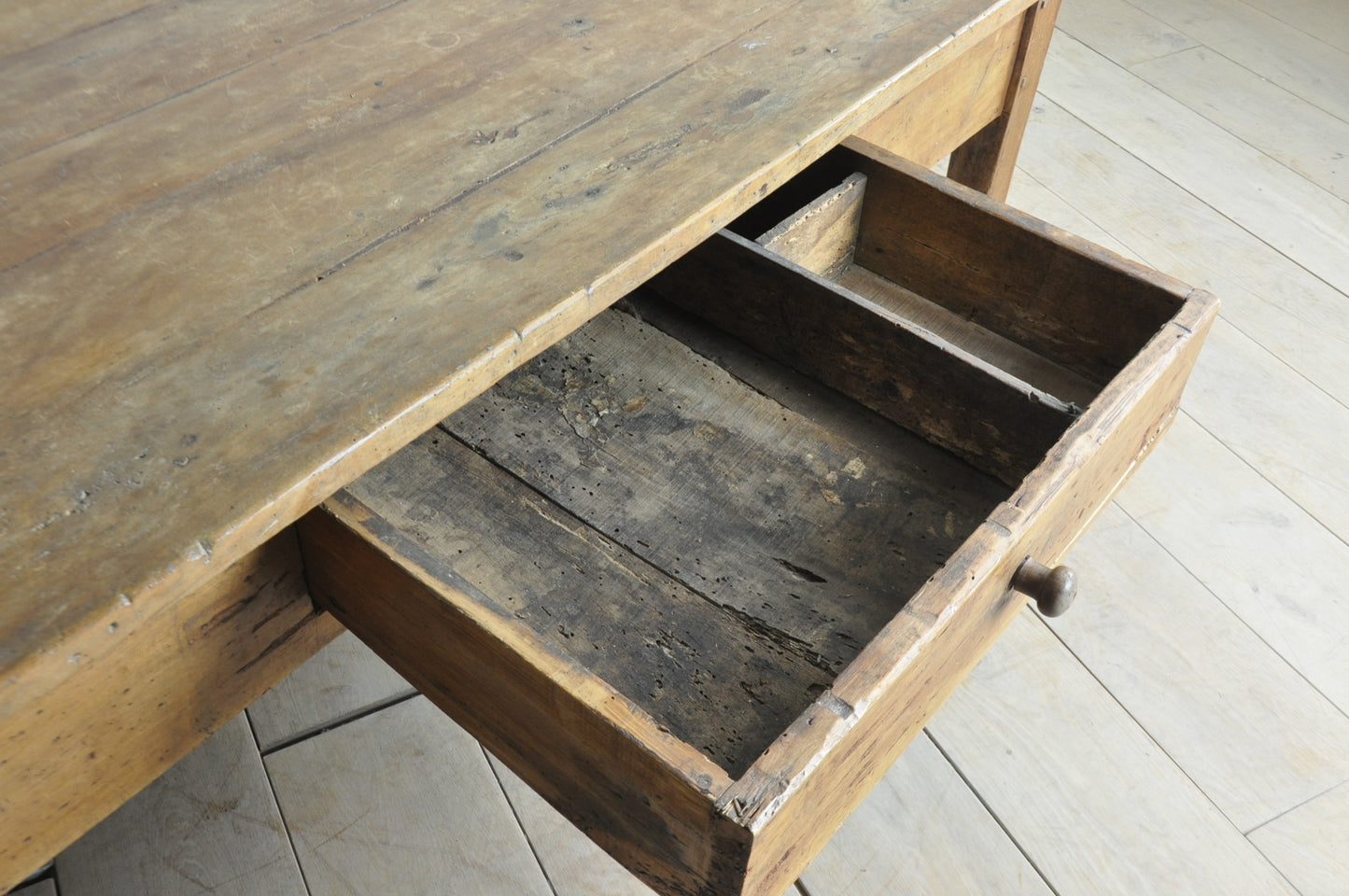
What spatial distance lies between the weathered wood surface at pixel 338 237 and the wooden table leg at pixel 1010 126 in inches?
9.5

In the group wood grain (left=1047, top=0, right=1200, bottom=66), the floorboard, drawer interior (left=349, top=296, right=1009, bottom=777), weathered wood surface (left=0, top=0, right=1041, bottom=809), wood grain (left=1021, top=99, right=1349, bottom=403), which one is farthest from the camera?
wood grain (left=1047, top=0, right=1200, bottom=66)

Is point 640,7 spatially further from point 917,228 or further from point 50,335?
point 50,335

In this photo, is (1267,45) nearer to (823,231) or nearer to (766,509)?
(823,231)

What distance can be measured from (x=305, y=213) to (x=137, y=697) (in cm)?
30

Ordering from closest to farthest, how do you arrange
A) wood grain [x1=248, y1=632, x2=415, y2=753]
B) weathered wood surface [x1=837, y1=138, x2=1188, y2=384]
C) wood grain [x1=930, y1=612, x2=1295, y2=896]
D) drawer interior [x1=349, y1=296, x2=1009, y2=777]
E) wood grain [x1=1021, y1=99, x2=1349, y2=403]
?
drawer interior [x1=349, y1=296, x2=1009, y2=777]
weathered wood surface [x1=837, y1=138, x2=1188, y2=384]
wood grain [x1=930, y1=612, x2=1295, y2=896]
wood grain [x1=248, y1=632, x2=415, y2=753]
wood grain [x1=1021, y1=99, x2=1349, y2=403]

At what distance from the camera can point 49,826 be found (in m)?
0.61

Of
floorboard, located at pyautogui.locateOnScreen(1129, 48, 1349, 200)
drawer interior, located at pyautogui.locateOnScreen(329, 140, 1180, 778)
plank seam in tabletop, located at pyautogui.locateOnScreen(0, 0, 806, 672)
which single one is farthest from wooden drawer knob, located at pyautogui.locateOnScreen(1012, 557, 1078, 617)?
floorboard, located at pyautogui.locateOnScreen(1129, 48, 1349, 200)

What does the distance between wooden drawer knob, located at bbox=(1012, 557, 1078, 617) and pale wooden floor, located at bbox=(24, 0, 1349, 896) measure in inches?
15.9

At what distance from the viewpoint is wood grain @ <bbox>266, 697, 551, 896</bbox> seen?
1007 mm

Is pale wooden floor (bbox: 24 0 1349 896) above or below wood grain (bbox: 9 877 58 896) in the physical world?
above

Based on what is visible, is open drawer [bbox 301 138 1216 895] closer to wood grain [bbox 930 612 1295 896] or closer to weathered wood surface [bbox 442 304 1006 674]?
weathered wood surface [bbox 442 304 1006 674]

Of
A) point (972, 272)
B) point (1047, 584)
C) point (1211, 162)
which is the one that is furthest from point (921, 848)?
point (1211, 162)

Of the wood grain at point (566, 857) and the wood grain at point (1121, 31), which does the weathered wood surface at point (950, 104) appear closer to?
the wood grain at point (566, 857)

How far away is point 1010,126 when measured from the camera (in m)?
1.23
